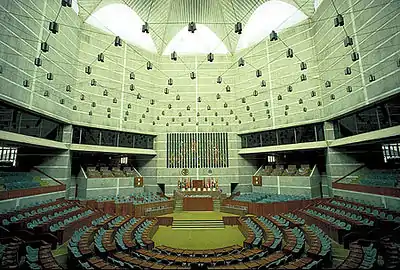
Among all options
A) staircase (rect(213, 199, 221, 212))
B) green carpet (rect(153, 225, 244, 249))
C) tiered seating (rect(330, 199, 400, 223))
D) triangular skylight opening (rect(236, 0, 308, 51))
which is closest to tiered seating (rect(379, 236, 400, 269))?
tiered seating (rect(330, 199, 400, 223))

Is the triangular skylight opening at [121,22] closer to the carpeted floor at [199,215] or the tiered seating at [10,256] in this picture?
the carpeted floor at [199,215]

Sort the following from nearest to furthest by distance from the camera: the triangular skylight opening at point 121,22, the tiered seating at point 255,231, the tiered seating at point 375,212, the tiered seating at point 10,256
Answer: the tiered seating at point 10,256, the tiered seating at point 255,231, the tiered seating at point 375,212, the triangular skylight opening at point 121,22

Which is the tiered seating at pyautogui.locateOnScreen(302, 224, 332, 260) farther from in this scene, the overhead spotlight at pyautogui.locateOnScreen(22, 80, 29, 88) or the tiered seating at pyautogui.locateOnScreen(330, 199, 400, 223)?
the overhead spotlight at pyautogui.locateOnScreen(22, 80, 29, 88)

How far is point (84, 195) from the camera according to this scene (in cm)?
1973

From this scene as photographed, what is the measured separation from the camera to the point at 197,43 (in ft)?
84.7

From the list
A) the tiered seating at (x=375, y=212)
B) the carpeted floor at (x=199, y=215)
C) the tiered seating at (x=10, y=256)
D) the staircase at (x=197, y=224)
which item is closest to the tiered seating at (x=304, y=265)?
the tiered seating at (x=375, y=212)

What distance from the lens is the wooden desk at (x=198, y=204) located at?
19.3m

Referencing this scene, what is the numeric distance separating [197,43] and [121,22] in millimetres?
8334

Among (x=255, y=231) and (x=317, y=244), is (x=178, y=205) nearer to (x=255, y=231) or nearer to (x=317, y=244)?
(x=255, y=231)

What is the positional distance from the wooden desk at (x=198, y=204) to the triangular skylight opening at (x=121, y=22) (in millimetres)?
16793

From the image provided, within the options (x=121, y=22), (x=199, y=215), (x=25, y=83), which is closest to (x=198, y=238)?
(x=199, y=215)

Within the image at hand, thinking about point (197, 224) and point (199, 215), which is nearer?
point (197, 224)

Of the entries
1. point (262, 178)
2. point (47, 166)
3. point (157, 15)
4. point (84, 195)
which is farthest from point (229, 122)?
point (47, 166)

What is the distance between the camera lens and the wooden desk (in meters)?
19.3
